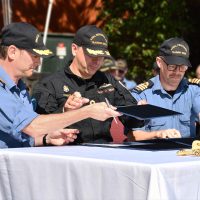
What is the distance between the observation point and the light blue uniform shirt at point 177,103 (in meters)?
4.36

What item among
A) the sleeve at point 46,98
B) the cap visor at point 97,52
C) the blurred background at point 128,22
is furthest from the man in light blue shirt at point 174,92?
the blurred background at point 128,22

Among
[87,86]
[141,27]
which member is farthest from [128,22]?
[87,86]

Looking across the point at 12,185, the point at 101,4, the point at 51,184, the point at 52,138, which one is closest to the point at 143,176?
the point at 51,184

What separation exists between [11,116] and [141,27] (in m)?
8.06

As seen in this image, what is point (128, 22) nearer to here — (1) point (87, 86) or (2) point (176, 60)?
(2) point (176, 60)

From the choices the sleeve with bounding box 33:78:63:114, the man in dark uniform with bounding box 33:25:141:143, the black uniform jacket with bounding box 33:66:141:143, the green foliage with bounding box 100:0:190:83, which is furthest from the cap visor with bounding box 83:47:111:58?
the green foliage with bounding box 100:0:190:83

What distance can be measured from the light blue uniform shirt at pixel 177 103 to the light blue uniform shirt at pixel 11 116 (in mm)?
1225

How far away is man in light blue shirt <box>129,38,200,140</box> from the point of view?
14.3 feet

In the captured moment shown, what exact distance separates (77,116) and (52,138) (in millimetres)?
433

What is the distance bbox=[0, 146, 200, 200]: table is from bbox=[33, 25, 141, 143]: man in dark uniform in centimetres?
54

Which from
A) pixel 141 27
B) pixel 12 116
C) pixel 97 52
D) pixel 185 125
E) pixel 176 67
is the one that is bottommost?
pixel 185 125

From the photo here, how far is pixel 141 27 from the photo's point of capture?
11.0 m

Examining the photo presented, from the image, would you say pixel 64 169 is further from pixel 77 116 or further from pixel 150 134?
pixel 150 134

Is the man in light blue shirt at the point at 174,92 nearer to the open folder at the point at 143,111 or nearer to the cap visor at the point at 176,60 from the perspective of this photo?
the cap visor at the point at 176,60
